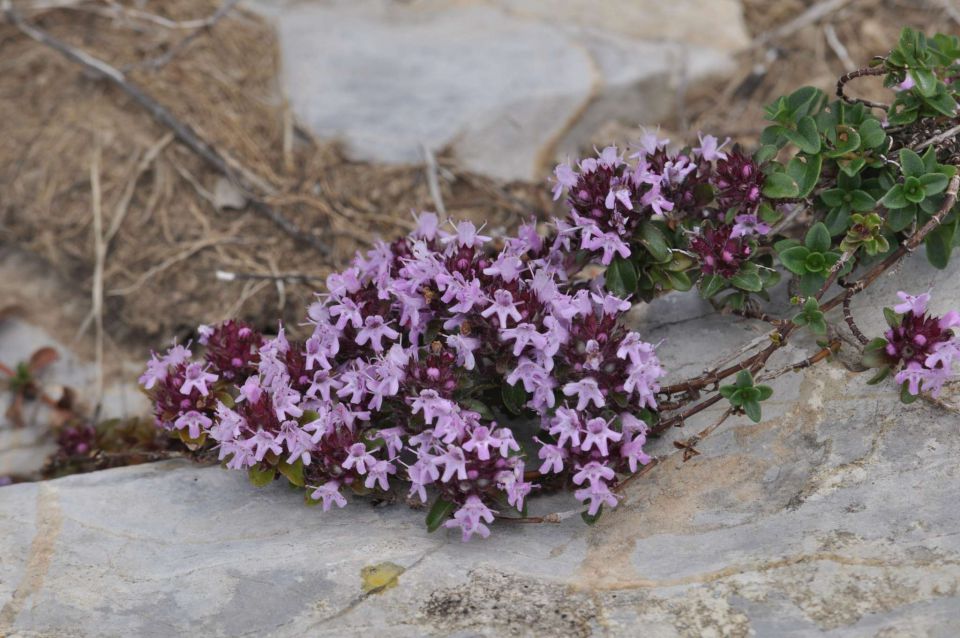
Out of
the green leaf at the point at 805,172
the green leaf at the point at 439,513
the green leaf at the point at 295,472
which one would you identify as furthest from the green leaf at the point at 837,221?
the green leaf at the point at 295,472

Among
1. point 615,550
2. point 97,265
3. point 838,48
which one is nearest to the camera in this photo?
point 615,550

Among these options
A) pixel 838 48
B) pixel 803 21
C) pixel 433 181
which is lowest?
pixel 433 181

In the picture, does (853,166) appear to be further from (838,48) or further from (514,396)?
(838,48)

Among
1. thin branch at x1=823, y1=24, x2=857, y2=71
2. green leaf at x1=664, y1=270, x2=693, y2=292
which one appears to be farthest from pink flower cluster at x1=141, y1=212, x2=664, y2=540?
thin branch at x1=823, y1=24, x2=857, y2=71

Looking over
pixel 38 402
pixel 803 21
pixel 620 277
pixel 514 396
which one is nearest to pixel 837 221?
pixel 620 277

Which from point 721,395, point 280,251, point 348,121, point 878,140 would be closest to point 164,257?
point 280,251

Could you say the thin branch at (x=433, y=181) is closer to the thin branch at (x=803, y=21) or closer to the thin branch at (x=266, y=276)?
the thin branch at (x=266, y=276)
